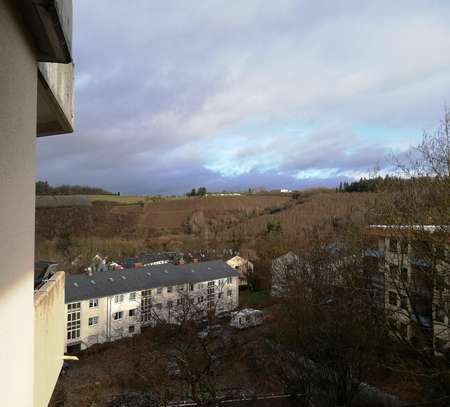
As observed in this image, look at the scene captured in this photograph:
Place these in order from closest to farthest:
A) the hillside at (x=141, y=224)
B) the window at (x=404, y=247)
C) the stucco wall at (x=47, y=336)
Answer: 1. the stucco wall at (x=47, y=336)
2. the window at (x=404, y=247)
3. the hillside at (x=141, y=224)

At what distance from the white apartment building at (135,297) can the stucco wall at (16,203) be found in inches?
957

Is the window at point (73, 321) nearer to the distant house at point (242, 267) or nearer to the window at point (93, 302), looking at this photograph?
the window at point (93, 302)

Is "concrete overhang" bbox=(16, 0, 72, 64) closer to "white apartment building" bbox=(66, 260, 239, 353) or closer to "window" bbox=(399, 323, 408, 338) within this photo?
"window" bbox=(399, 323, 408, 338)

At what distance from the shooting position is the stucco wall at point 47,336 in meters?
2.55

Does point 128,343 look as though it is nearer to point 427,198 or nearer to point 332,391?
point 332,391

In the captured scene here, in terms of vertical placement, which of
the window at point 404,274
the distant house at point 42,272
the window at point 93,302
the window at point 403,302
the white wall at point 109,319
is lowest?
the white wall at point 109,319

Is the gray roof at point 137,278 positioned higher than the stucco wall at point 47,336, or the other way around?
the stucco wall at point 47,336

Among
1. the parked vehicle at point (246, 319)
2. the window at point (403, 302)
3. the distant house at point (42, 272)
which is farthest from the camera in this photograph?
the parked vehicle at point (246, 319)

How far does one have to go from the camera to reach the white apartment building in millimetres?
29781

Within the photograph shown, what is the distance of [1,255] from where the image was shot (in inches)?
60.9

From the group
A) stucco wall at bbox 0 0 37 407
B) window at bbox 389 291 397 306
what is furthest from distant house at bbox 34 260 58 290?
window at bbox 389 291 397 306

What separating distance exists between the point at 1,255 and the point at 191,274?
38.4 metres

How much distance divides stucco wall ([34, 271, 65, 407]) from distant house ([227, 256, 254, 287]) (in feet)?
145

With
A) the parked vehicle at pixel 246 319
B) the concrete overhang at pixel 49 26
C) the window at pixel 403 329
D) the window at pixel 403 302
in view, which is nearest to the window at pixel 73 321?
the parked vehicle at pixel 246 319
